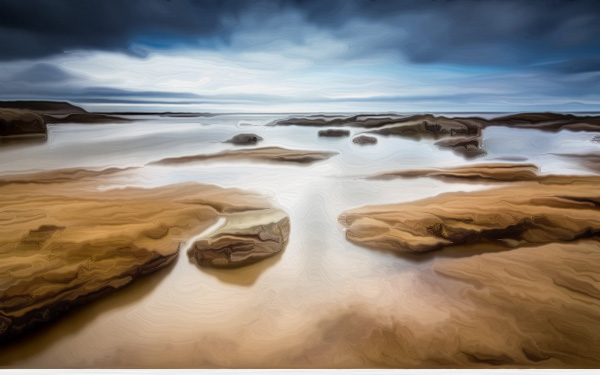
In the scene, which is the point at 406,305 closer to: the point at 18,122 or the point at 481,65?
the point at 481,65

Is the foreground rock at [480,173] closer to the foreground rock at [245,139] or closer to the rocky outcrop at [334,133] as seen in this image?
the rocky outcrop at [334,133]

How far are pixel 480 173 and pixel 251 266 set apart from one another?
50.0 inches

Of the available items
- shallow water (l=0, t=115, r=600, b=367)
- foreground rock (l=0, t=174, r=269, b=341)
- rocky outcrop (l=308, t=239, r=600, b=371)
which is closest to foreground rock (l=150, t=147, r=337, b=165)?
shallow water (l=0, t=115, r=600, b=367)

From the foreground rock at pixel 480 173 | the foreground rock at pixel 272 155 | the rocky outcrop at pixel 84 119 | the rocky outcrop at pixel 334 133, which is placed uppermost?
the rocky outcrop at pixel 84 119

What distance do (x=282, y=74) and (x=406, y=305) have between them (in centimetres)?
111

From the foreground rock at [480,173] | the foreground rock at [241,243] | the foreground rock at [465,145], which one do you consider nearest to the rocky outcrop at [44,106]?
the foreground rock at [241,243]

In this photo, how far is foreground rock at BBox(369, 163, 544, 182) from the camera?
154 cm

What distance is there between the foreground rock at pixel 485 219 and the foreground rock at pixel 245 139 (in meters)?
0.77

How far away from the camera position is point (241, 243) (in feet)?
3.45

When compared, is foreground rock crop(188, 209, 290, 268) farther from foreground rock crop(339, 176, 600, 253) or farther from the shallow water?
foreground rock crop(339, 176, 600, 253)

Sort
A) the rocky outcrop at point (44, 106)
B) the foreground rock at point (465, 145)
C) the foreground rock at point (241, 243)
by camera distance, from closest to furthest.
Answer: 1. the foreground rock at point (241, 243)
2. the rocky outcrop at point (44, 106)
3. the foreground rock at point (465, 145)

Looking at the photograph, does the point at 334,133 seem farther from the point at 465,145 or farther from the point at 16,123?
the point at 16,123

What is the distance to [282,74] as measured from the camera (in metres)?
1.45

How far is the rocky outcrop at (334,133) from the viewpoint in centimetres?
172
